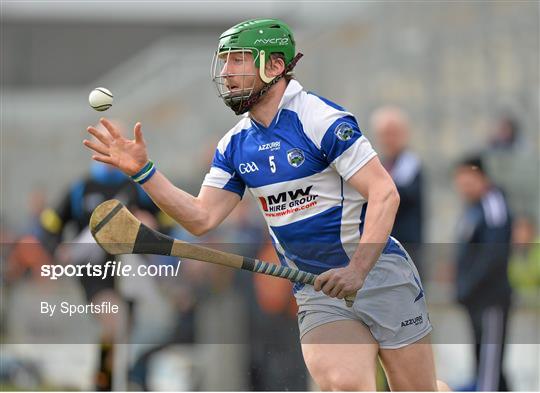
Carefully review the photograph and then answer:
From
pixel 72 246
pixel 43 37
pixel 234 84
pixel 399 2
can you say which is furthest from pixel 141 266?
pixel 43 37

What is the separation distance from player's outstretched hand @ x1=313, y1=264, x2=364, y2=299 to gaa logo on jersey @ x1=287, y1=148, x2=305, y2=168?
44 centimetres

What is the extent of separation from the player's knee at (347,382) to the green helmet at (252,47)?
1.09 metres

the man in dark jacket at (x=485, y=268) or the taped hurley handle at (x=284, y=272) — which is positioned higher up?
the taped hurley handle at (x=284, y=272)

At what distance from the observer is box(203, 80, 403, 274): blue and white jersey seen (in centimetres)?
466

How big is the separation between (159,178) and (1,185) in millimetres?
10724

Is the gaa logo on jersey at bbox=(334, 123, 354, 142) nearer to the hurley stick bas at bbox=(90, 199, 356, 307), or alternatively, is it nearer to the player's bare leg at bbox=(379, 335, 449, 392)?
the hurley stick bas at bbox=(90, 199, 356, 307)

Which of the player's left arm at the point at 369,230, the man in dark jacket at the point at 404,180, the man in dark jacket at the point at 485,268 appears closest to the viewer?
the player's left arm at the point at 369,230

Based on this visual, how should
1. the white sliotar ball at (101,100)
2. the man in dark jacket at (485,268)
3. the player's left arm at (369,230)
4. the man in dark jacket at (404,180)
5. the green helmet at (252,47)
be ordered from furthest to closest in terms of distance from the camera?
the man in dark jacket at (485,268)
the man in dark jacket at (404,180)
the white sliotar ball at (101,100)
the green helmet at (252,47)
the player's left arm at (369,230)

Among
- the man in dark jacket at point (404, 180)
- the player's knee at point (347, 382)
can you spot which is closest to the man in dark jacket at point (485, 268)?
the man in dark jacket at point (404, 180)

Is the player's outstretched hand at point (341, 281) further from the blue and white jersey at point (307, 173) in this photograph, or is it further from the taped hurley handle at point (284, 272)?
the blue and white jersey at point (307, 173)

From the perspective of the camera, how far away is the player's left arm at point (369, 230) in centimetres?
459

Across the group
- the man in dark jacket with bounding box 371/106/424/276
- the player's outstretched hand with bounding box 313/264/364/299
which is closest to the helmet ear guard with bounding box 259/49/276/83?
the player's outstretched hand with bounding box 313/264/364/299

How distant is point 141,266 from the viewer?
742 centimetres

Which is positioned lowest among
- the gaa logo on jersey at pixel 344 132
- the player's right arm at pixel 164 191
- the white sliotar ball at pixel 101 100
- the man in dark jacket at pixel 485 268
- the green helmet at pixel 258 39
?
the man in dark jacket at pixel 485 268
